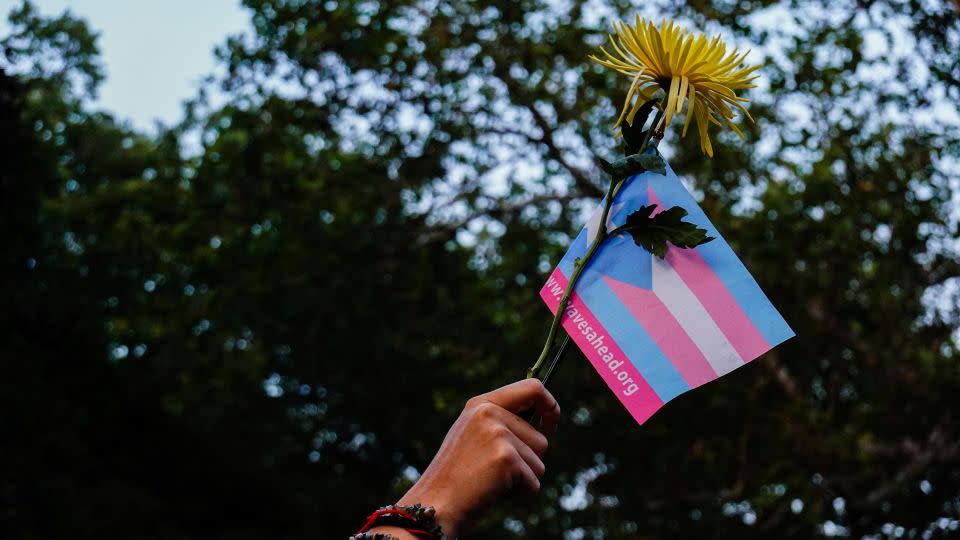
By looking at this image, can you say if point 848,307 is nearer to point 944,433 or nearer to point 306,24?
point 944,433

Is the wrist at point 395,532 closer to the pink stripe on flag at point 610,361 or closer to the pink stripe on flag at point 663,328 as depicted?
the pink stripe on flag at point 610,361

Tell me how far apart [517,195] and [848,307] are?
315 cm

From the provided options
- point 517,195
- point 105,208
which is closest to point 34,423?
point 105,208

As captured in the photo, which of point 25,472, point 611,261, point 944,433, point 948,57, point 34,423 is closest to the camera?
point 611,261

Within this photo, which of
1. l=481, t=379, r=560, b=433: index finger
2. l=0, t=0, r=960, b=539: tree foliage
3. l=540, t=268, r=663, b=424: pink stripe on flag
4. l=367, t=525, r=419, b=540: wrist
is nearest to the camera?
l=367, t=525, r=419, b=540: wrist

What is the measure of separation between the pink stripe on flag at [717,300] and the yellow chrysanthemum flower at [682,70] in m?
0.18

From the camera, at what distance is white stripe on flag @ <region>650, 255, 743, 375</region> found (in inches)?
70.2

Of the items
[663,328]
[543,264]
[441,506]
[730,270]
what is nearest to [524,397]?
[441,506]

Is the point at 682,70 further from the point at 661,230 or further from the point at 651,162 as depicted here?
the point at 661,230

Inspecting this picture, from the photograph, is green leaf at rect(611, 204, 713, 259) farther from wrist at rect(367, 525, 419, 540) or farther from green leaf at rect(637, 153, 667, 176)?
wrist at rect(367, 525, 419, 540)

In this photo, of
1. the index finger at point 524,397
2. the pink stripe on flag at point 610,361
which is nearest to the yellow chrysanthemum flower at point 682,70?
the pink stripe on flag at point 610,361

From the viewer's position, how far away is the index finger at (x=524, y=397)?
5.23 feet

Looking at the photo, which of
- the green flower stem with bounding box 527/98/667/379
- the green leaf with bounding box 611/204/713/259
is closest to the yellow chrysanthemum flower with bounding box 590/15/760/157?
the green flower stem with bounding box 527/98/667/379

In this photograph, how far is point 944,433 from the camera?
24.0 feet
